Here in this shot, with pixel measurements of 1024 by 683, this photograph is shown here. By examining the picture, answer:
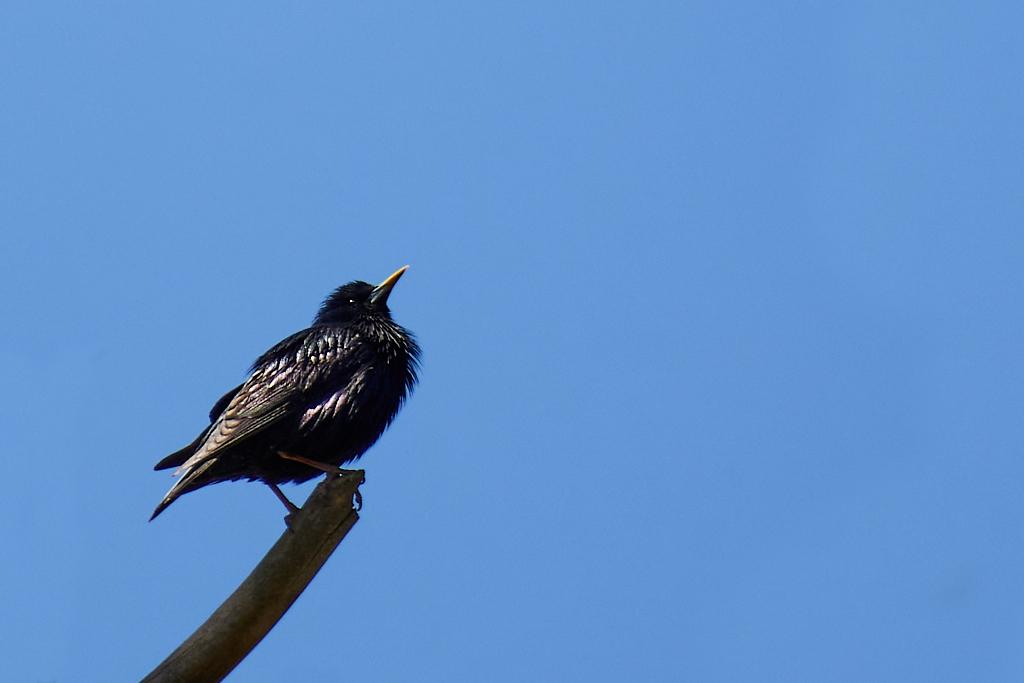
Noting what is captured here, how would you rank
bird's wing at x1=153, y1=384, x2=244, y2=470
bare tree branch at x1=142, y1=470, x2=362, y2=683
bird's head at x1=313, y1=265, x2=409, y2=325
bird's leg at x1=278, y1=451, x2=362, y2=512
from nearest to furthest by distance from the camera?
bare tree branch at x1=142, y1=470, x2=362, y2=683, bird's leg at x1=278, y1=451, x2=362, y2=512, bird's wing at x1=153, y1=384, x2=244, y2=470, bird's head at x1=313, y1=265, x2=409, y2=325

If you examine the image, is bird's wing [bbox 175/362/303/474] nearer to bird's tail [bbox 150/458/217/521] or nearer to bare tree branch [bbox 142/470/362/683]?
bird's tail [bbox 150/458/217/521]

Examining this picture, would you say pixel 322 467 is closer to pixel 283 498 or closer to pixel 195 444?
pixel 283 498

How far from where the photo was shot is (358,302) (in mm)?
5215

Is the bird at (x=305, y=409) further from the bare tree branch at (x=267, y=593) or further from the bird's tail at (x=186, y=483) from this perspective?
the bare tree branch at (x=267, y=593)

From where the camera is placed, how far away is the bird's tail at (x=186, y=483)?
4.10 meters

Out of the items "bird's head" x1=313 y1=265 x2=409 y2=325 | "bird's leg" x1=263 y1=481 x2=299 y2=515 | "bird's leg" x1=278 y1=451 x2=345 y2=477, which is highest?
"bird's head" x1=313 y1=265 x2=409 y2=325

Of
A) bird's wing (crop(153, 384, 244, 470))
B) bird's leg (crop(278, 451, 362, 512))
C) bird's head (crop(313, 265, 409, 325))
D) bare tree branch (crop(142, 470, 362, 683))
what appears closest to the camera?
bare tree branch (crop(142, 470, 362, 683))

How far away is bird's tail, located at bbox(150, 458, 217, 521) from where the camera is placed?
4102 millimetres

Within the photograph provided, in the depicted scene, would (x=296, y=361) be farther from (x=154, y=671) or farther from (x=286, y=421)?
(x=154, y=671)

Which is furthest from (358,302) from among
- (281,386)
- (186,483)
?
(186,483)

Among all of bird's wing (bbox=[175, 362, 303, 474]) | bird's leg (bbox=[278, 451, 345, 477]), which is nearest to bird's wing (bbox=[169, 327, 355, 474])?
bird's wing (bbox=[175, 362, 303, 474])

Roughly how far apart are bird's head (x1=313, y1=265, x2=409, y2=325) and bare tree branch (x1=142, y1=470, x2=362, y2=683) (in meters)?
1.43

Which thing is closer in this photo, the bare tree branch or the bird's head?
the bare tree branch

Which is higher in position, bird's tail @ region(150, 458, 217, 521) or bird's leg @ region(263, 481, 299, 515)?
bird's leg @ region(263, 481, 299, 515)
